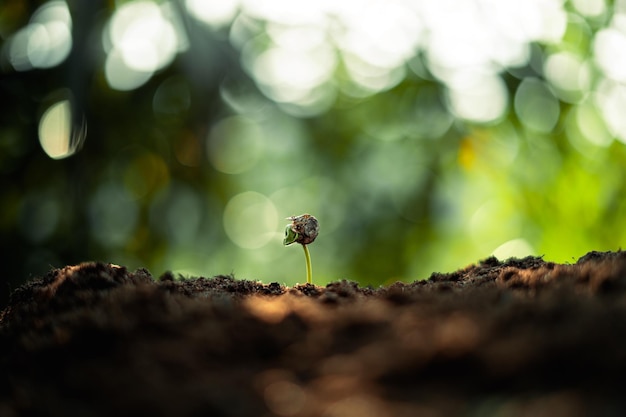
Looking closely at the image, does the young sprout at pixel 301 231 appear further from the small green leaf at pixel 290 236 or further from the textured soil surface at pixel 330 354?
the textured soil surface at pixel 330 354

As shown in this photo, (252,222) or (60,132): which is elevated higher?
(252,222)

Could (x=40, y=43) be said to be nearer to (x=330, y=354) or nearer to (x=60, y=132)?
(x=60, y=132)

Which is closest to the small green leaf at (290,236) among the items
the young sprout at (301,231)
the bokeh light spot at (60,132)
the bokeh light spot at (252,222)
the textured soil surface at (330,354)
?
the young sprout at (301,231)

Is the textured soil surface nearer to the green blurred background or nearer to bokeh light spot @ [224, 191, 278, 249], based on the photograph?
the green blurred background

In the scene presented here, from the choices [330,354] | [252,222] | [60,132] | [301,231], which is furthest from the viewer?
[252,222]

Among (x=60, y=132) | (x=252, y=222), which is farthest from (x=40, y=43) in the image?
(x=252, y=222)

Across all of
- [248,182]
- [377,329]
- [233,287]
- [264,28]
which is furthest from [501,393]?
[248,182]

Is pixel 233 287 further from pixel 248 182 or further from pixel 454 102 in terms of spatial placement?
pixel 248 182
